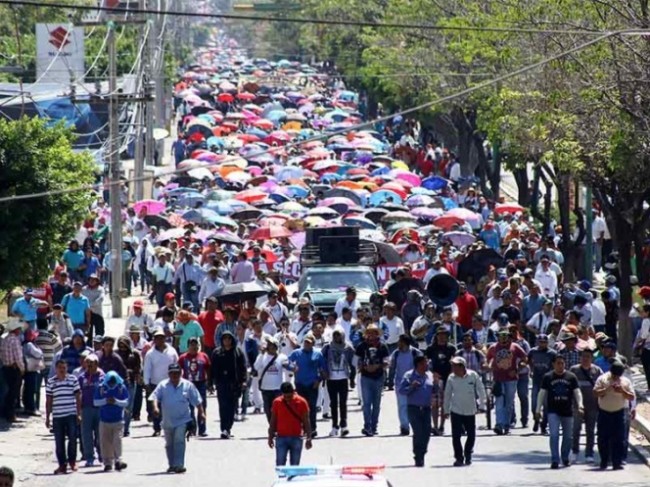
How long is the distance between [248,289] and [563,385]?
10.0m

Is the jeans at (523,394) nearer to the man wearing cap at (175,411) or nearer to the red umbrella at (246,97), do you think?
the man wearing cap at (175,411)

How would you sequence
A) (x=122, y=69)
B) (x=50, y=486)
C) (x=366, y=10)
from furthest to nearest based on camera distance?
(x=122, y=69), (x=366, y=10), (x=50, y=486)

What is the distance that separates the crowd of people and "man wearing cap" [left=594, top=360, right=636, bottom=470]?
2 centimetres

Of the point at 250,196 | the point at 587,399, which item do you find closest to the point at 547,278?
the point at 587,399

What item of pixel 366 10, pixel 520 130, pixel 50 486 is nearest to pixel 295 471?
pixel 50 486

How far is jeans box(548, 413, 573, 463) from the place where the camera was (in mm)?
20469

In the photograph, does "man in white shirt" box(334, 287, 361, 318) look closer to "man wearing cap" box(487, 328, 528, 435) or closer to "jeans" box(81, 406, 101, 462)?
"man wearing cap" box(487, 328, 528, 435)

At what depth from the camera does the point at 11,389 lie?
24.0 m

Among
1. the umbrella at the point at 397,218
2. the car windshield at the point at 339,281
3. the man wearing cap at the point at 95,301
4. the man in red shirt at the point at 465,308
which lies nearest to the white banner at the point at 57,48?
the umbrella at the point at 397,218

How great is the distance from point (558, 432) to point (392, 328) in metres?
6.16

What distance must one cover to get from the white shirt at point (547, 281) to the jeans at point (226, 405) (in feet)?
29.7

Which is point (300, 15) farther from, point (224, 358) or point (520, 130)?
point (224, 358)

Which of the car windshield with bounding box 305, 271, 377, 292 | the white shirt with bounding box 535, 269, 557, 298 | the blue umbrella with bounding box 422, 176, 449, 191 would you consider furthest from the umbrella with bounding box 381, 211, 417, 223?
the white shirt with bounding box 535, 269, 557, 298

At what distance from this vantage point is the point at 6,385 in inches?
939
